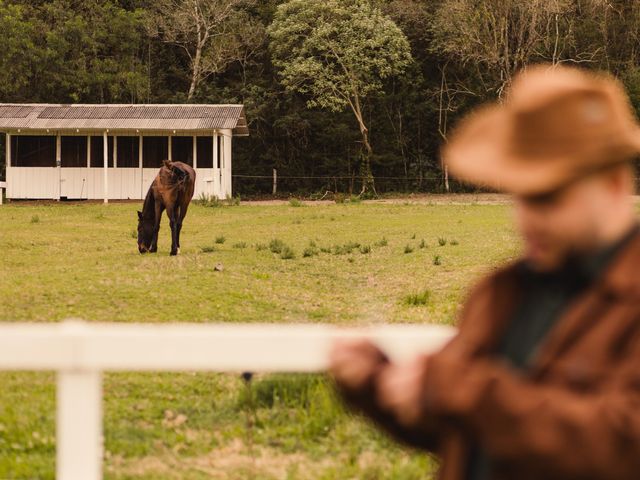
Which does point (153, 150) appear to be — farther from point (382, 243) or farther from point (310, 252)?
point (310, 252)

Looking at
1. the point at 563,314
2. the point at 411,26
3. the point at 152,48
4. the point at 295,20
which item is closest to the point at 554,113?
the point at 563,314

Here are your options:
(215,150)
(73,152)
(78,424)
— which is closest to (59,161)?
(73,152)

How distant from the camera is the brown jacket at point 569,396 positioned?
66.0 inches

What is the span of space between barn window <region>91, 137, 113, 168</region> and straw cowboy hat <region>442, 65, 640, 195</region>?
123 feet

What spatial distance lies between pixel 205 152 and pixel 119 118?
3.49 m

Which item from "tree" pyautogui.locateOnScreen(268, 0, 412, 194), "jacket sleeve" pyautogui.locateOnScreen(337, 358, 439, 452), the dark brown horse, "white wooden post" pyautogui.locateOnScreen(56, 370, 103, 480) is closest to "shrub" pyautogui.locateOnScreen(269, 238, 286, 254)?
the dark brown horse

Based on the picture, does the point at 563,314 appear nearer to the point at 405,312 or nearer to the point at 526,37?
the point at 405,312

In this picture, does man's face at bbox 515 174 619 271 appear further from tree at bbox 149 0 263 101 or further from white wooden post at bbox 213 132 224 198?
tree at bbox 149 0 263 101

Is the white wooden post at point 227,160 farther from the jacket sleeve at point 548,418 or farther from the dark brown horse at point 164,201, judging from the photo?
the jacket sleeve at point 548,418

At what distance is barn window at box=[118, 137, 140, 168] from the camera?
3831cm

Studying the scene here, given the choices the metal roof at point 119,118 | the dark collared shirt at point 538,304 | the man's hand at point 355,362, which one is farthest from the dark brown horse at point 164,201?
the metal roof at point 119,118

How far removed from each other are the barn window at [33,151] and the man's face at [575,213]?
38.0 meters

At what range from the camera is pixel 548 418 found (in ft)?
5.56

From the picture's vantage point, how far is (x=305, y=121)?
45.6m
